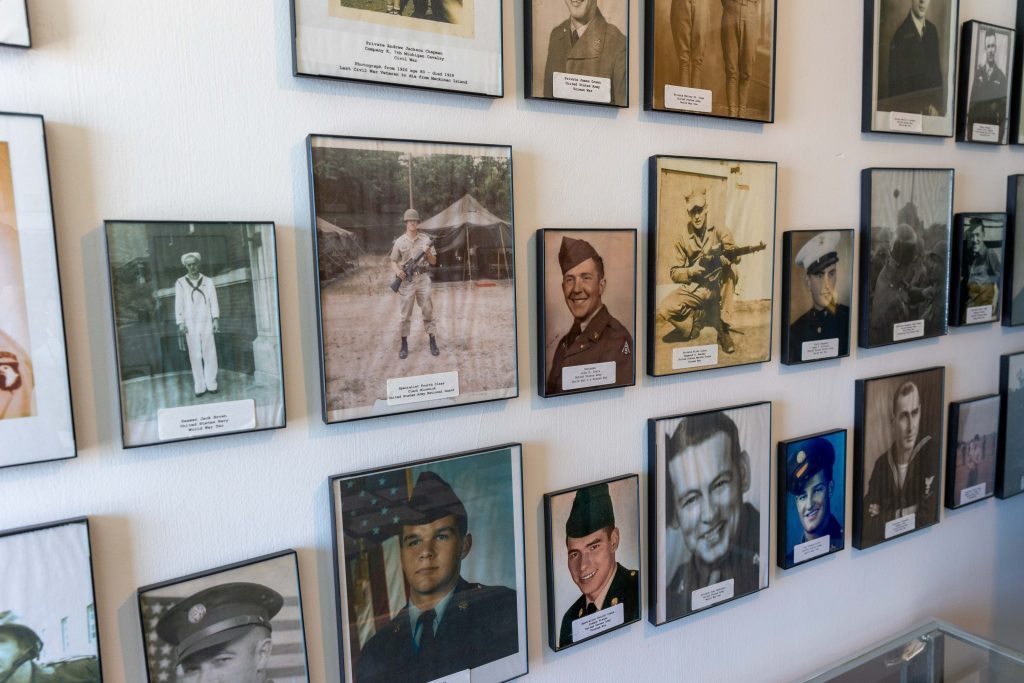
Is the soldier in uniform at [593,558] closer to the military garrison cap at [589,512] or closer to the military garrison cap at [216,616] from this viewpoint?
the military garrison cap at [589,512]

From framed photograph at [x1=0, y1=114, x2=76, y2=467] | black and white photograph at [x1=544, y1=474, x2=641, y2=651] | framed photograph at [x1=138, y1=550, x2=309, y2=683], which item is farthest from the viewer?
black and white photograph at [x1=544, y1=474, x2=641, y2=651]

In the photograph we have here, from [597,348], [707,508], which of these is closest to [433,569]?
[597,348]

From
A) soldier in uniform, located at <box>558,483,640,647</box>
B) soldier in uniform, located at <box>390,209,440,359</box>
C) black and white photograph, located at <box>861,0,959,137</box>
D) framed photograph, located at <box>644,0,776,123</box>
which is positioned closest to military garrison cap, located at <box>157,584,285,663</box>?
soldier in uniform, located at <box>390,209,440,359</box>

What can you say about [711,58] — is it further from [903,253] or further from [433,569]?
[433,569]

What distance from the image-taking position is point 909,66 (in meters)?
1.30

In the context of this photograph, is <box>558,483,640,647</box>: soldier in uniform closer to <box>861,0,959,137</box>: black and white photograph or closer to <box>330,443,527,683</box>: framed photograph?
<box>330,443,527,683</box>: framed photograph

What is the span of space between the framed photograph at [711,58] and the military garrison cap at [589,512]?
0.62m

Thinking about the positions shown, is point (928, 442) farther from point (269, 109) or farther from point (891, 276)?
point (269, 109)

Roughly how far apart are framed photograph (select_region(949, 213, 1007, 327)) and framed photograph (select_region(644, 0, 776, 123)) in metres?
0.65

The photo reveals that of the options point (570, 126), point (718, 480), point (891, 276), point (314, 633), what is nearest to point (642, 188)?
point (570, 126)

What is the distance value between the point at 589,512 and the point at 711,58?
767 millimetres

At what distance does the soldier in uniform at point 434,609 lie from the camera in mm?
866

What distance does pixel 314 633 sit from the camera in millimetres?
847

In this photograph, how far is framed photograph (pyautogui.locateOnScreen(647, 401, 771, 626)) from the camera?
109 centimetres
